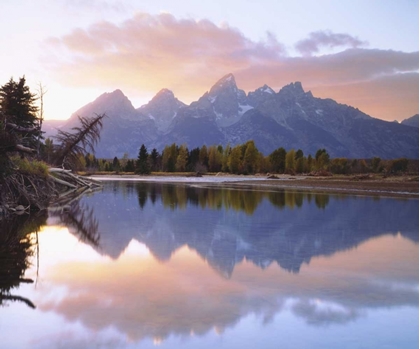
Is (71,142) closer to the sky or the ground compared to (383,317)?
closer to the sky

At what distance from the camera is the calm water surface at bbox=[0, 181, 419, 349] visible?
413cm

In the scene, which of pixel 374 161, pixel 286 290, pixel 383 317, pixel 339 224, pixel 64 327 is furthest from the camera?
pixel 374 161

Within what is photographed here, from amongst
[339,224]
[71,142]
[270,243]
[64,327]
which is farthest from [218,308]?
[71,142]

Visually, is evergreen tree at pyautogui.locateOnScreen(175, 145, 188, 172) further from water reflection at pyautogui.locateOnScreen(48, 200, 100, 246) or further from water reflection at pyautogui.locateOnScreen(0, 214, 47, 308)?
water reflection at pyautogui.locateOnScreen(0, 214, 47, 308)

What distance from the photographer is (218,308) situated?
484cm

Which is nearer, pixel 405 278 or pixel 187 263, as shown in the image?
pixel 405 278

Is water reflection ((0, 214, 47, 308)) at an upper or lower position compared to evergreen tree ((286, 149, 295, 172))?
lower

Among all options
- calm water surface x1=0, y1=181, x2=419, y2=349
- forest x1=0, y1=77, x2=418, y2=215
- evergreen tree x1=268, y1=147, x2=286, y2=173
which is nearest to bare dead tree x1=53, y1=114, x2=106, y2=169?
forest x1=0, y1=77, x2=418, y2=215

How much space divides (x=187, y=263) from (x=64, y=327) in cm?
301

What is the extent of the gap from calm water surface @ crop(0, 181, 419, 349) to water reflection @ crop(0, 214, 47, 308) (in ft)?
0.09

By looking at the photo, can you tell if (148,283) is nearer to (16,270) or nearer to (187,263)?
(187,263)

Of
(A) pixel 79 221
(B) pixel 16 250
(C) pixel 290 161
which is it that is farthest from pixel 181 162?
(B) pixel 16 250

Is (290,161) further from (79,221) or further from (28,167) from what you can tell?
(79,221)

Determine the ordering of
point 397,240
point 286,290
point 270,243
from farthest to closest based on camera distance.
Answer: point 397,240 < point 270,243 < point 286,290
